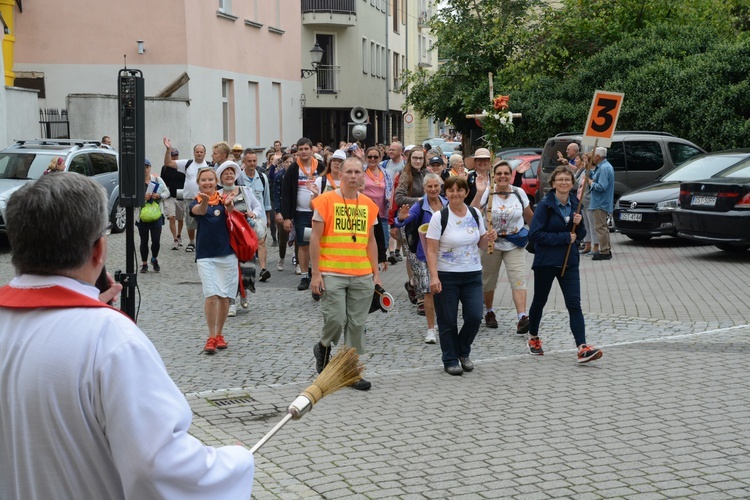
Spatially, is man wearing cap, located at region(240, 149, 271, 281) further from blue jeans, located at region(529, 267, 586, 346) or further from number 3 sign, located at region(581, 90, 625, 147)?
blue jeans, located at region(529, 267, 586, 346)

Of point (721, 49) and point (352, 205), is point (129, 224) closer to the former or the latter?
point (352, 205)

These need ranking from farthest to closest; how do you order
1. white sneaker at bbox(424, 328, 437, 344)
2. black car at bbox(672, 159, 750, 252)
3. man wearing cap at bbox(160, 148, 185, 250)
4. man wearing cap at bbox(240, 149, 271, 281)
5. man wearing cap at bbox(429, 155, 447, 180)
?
man wearing cap at bbox(160, 148, 185, 250)
black car at bbox(672, 159, 750, 252)
man wearing cap at bbox(240, 149, 271, 281)
man wearing cap at bbox(429, 155, 447, 180)
white sneaker at bbox(424, 328, 437, 344)

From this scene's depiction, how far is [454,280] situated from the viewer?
861 cm

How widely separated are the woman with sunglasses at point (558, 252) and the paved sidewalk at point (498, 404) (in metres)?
0.32

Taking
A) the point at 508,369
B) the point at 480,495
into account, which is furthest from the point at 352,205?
the point at 480,495

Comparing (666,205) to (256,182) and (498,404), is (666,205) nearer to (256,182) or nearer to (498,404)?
(256,182)

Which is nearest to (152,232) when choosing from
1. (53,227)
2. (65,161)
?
(65,161)

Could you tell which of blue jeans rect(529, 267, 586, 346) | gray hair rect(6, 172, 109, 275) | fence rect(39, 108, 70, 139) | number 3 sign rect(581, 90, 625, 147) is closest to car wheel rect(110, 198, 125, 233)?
fence rect(39, 108, 70, 139)

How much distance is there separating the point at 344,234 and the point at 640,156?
48.1 feet

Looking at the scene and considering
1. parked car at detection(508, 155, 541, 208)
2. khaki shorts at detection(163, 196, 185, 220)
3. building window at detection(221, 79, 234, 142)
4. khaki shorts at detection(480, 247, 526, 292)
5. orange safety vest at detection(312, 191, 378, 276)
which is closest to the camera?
orange safety vest at detection(312, 191, 378, 276)

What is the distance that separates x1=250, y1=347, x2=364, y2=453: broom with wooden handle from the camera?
3.46m

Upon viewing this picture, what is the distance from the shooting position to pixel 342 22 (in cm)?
4703

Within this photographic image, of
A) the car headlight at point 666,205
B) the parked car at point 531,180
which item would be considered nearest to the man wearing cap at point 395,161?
the car headlight at point 666,205

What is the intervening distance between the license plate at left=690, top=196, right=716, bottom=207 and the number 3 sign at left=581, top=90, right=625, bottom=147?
5.87 m
